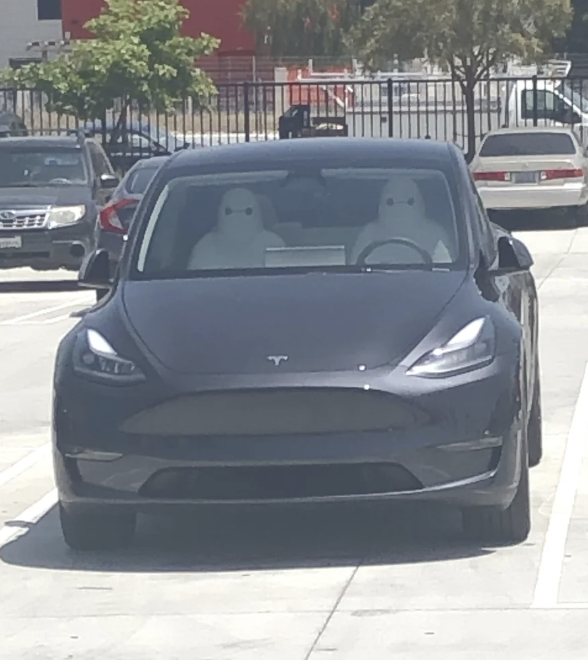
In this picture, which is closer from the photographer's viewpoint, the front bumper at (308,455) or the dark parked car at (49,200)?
the front bumper at (308,455)

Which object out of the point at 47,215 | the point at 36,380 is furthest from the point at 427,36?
the point at 36,380

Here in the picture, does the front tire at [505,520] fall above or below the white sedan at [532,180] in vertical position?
above

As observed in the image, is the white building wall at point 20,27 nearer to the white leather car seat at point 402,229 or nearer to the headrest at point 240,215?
the headrest at point 240,215

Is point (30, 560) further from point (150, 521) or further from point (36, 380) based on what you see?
point (36, 380)

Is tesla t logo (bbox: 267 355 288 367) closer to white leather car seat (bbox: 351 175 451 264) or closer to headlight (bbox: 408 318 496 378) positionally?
headlight (bbox: 408 318 496 378)

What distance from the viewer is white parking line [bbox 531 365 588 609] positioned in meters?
6.59

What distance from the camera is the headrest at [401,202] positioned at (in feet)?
25.7

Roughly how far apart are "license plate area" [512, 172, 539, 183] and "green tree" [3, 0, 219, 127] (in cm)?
751

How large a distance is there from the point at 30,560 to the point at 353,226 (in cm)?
199

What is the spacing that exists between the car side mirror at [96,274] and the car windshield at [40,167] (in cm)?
1157

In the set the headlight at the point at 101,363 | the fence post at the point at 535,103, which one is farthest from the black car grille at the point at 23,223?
the fence post at the point at 535,103

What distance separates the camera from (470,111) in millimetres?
32812

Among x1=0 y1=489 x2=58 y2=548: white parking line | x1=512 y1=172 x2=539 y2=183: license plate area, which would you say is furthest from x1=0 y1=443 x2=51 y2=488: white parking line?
x1=512 y1=172 x2=539 y2=183: license plate area

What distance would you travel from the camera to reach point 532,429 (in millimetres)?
8820
